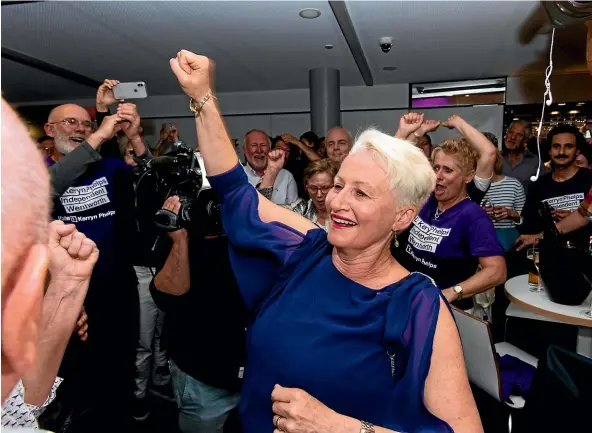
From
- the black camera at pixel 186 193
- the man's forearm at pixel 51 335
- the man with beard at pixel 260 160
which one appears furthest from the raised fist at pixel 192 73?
the man with beard at pixel 260 160

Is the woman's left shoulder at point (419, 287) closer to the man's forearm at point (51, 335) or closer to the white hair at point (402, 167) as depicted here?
the white hair at point (402, 167)

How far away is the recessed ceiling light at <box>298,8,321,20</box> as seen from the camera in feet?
13.6

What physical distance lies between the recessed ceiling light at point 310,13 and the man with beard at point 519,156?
255cm

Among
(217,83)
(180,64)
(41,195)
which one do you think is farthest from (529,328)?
(217,83)

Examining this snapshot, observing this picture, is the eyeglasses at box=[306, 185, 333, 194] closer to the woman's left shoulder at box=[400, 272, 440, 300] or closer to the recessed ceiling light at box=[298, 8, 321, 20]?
the woman's left shoulder at box=[400, 272, 440, 300]

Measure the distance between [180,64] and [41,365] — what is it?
0.80 meters

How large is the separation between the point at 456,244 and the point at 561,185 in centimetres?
191

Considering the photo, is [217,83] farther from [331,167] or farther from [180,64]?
[180,64]

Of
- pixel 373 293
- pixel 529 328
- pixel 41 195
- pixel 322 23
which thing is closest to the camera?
pixel 41 195

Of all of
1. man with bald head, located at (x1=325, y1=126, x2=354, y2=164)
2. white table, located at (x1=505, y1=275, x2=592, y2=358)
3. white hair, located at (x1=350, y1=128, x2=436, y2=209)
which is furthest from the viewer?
man with bald head, located at (x1=325, y1=126, x2=354, y2=164)

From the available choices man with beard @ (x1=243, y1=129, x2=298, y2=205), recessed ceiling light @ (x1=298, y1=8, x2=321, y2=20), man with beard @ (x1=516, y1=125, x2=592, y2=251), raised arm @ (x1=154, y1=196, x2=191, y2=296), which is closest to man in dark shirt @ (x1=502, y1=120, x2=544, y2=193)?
man with beard @ (x1=516, y1=125, x2=592, y2=251)

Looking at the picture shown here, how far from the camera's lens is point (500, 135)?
25.7ft

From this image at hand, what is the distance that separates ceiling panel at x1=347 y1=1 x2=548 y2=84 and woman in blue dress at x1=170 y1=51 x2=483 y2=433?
3.38 m

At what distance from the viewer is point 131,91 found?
6.64 feet
